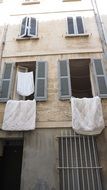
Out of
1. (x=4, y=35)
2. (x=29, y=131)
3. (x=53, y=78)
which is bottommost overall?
(x=29, y=131)

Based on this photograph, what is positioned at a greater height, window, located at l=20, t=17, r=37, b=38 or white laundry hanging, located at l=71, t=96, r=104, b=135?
window, located at l=20, t=17, r=37, b=38

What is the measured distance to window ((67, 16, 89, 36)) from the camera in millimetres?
8356

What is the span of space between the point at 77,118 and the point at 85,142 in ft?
2.32

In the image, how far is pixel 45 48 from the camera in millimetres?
7973

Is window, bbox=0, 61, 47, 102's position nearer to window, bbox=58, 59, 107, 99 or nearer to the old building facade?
the old building facade

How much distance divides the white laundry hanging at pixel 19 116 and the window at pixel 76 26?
12.4 feet

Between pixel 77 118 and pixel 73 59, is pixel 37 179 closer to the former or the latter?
pixel 77 118

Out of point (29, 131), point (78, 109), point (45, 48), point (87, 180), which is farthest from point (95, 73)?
point (87, 180)

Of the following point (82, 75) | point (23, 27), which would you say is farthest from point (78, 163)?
point (23, 27)

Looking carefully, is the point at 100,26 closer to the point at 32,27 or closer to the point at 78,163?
the point at 32,27

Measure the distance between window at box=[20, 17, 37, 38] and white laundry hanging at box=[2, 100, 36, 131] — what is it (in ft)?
11.2

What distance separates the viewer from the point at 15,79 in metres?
7.26

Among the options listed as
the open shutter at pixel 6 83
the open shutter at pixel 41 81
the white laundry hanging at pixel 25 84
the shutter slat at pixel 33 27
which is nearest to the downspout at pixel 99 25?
the open shutter at pixel 41 81

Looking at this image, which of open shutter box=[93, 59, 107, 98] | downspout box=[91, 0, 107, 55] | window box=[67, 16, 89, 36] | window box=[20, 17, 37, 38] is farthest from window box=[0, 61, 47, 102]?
downspout box=[91, 0, 107, 55]
